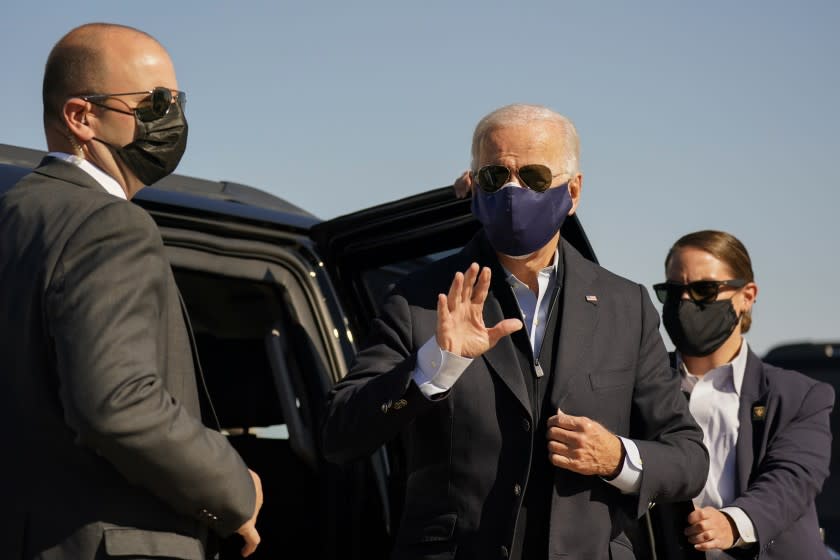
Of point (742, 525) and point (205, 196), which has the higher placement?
point (205, 196)

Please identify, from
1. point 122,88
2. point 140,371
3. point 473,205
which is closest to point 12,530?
point 140,371

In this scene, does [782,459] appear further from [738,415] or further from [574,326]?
[574,326]

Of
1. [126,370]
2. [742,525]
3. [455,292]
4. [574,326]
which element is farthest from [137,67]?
[742,525]

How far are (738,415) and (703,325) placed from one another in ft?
1.20

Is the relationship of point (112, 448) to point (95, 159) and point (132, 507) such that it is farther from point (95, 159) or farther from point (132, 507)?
point (95, 159)

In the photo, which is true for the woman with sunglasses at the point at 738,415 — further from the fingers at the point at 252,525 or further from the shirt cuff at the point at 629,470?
the fingers at the point at 252,525

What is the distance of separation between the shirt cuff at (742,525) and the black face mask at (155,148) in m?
2.09

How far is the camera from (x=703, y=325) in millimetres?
4234

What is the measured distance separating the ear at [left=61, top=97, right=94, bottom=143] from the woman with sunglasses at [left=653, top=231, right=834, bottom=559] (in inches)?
83.5

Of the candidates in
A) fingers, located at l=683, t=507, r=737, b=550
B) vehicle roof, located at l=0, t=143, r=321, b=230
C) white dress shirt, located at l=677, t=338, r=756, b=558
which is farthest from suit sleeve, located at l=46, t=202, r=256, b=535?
white dress shirt, located at l=677, t=338, r=756, b=558

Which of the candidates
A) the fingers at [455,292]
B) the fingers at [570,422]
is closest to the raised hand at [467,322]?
the fingers at [455,292]

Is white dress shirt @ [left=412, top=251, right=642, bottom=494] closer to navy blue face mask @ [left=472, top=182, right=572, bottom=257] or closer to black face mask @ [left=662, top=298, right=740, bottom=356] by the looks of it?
navy blue face mask @ [left=472, top=182, right=572, bottom=257]

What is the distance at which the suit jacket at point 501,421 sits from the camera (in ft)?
9.63

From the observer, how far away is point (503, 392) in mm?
3029
